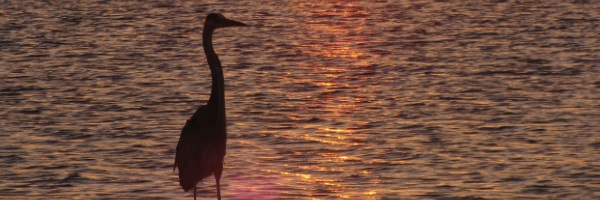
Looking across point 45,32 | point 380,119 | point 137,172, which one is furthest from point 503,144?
point 45,32

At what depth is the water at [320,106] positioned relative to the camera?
51.4 feet

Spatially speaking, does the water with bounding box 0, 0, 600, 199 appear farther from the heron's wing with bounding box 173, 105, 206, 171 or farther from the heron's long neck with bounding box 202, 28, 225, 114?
the heron's long neck with bounding box 202, 28, 225, 114

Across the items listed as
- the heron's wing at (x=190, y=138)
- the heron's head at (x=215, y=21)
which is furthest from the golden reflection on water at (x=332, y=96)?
the heron's head at (x=215, y=21)

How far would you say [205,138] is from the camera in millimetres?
13477

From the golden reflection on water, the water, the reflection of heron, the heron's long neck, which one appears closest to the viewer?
the heron's long neck

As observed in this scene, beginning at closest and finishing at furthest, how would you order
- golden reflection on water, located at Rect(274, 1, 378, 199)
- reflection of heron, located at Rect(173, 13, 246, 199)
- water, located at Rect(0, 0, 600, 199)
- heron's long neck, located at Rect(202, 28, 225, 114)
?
1. heron's long neck, located at Rect(202, 28, 225, 114)
2. reflection of heron, located at Rect(173, 13, 246, 199)
3. water, located at Rect(0, 0, 600, 199)
4. golden reflection on water, located at Rect(274, 1, 378, 199)

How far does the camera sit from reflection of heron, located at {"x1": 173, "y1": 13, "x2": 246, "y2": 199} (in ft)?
43.9

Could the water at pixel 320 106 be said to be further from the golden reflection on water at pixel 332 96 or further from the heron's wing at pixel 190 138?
the heron's wing at pixel 190 138

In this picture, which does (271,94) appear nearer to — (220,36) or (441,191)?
(441,191)

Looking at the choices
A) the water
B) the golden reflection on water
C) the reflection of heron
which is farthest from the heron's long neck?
the golden reflection on water

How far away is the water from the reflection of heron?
4.40 feet

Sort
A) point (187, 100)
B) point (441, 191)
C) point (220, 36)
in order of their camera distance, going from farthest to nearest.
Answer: point (220, 36) → point (187, 100) → point (441, 191)

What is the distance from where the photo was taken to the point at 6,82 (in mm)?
23969

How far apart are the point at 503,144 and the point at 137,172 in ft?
13.8
